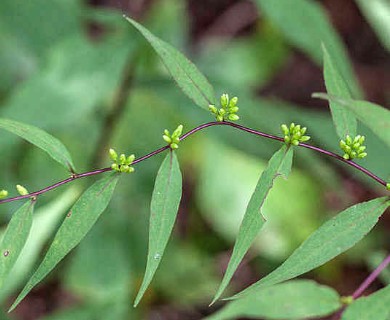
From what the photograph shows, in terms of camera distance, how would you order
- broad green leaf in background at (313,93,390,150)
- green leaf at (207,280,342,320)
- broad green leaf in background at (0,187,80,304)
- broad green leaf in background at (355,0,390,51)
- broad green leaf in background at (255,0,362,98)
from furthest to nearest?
broad green leaf in background at (355,0,390,51) < broad green leaf in background at (0,187,80,304) < broad green leaf in background at (255,0,362,98) < green leaf at (207,280,342,320) < broad green leaf in background at (313,93,390,150)

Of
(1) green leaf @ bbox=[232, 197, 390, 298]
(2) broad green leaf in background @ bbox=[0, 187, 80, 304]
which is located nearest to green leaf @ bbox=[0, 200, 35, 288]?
(1) green leaf @ bbox=[232, 197, 390, 298]

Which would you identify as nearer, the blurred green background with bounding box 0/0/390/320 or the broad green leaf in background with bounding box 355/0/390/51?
the blurred green background with bounding box 0/0/390/320

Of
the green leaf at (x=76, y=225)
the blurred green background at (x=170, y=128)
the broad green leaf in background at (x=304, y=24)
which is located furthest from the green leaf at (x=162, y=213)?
the broad green leaf in background at (x=304, y=24)

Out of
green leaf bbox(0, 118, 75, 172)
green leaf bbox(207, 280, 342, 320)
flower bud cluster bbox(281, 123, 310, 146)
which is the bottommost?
green leaf bbox(207, 280, 342, 320)

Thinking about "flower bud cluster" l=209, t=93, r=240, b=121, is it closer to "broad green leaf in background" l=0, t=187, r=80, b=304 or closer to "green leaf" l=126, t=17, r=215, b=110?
"green leaf" l=126, t=17, r=215, b=110

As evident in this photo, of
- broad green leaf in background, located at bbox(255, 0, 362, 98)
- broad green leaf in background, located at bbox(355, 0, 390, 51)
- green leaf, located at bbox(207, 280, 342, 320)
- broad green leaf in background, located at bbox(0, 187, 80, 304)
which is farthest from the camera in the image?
broad green leaf in background, located at bbox(355, 0, 390, 51)

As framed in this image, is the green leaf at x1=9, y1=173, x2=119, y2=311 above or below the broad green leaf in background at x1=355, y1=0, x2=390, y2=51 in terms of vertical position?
below

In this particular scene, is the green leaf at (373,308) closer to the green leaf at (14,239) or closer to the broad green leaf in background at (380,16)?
the green leaf at (14,239)

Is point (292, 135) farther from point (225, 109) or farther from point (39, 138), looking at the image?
point (39, 138)
